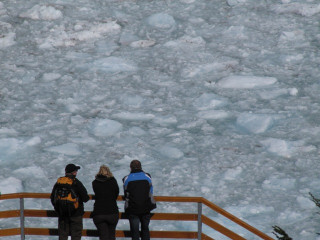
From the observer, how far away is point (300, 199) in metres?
8.81

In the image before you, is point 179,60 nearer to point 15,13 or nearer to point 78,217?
point 15,13

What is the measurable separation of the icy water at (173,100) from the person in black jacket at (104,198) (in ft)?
5.42

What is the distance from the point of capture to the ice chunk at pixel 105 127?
1070 centimetres

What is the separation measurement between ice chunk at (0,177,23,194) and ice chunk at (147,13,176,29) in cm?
690

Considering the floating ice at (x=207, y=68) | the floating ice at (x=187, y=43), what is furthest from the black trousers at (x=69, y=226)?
the floating ice at (x=187, y=43)

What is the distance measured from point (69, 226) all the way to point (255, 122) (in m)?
5.23

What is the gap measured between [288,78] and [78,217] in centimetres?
719

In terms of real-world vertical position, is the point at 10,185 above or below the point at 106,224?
above

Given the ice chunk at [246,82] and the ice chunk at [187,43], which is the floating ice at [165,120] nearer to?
the ice chunk at [246,82]

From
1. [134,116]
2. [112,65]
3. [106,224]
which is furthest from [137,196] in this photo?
[112,65]

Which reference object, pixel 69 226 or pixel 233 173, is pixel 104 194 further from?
pixel 233 173

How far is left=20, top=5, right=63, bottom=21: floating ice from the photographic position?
48.6ft

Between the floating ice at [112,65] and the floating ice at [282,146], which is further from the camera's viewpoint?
the floating ice at [112,65]

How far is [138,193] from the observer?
6.72m
